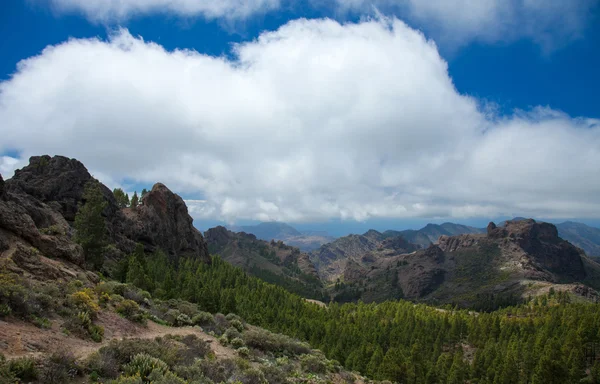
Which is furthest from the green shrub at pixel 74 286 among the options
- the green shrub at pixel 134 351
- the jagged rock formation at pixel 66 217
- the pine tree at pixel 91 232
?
the pine tree at pixel 91 232

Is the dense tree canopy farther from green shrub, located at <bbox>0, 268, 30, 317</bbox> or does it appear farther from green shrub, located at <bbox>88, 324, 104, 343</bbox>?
green shrub, located at <bbox>0, 268, 30, 317</bbox>

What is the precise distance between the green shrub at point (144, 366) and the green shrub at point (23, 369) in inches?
130

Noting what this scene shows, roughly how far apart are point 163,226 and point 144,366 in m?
126

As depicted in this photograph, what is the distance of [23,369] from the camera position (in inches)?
452

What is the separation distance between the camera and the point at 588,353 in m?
81.2

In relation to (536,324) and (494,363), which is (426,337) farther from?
(536,324)

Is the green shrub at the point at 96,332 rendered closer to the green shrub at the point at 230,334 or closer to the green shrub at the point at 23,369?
the green shrub at the point at 23,369

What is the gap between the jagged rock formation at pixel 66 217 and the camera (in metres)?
31.5

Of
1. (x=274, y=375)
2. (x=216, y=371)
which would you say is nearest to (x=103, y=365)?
(x=216, y=371)

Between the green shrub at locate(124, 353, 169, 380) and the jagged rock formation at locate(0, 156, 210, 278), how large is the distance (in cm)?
2031

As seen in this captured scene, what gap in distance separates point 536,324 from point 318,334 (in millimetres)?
79775

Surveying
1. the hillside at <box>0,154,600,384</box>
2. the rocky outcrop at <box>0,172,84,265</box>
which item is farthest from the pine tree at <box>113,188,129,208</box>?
the rocky outcrop at <box>0,172,84,265</box>

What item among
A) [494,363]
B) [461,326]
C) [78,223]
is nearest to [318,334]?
[494,363]

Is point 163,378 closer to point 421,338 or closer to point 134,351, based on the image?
point 134,351
